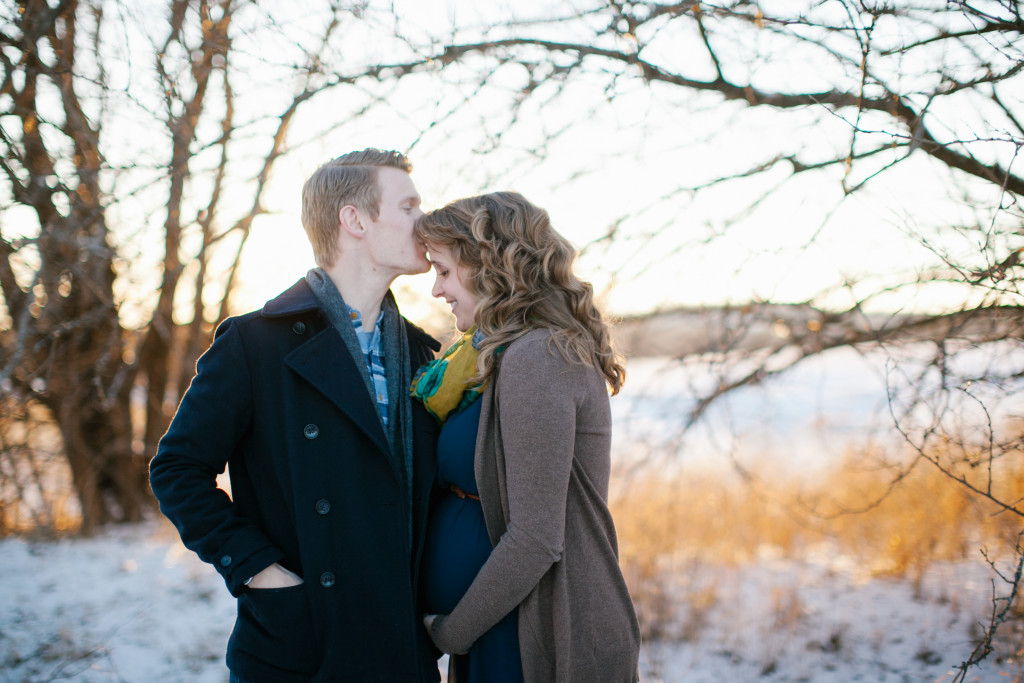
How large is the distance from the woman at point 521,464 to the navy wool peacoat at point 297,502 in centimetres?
17

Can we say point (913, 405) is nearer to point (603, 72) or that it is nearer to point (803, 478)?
point (603, 72)

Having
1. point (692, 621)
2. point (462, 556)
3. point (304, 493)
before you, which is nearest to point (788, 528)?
point (692, 621)

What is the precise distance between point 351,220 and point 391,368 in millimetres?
507

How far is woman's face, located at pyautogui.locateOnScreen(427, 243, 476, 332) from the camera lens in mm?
2043

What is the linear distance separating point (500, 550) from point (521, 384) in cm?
45

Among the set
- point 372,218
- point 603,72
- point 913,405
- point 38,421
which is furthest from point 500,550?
point 38,421

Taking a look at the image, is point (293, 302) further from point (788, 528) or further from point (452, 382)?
point (788, 528)

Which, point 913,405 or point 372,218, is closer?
point 372,218

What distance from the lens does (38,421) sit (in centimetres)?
511

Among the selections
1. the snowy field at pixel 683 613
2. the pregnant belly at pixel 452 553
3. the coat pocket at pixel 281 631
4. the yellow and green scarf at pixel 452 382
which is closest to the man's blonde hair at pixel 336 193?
the yellow and green scarf at pixel 452 382

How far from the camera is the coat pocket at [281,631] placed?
1.77 m

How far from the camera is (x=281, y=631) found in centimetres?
177

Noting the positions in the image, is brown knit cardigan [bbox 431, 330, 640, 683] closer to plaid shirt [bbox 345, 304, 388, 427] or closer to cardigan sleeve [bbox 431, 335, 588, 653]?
cardigan sleeve [bbox 431, 335, 588, 653]

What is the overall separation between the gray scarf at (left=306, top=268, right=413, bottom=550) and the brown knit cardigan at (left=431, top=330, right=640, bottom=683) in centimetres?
30
